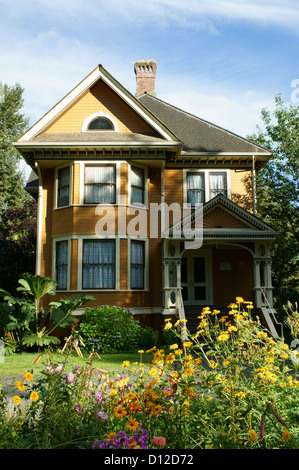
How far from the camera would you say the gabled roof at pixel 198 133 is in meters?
16.3

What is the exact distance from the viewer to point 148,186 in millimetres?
15617

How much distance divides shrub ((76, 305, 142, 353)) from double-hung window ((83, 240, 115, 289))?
3.92 feet

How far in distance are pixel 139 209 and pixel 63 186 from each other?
10.2 feet

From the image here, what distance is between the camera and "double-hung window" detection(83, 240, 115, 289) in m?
14.4

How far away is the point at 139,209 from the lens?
15.1 meters

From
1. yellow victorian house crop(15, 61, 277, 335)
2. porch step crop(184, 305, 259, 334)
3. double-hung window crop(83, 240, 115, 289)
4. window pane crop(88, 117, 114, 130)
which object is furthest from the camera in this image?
window pane crop(88, 117, 114, 130)

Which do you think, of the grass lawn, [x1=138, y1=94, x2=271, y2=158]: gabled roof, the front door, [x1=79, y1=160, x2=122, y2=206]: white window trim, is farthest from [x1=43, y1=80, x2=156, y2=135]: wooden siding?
the grass lawn

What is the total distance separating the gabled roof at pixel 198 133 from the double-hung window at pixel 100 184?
3.40 metres

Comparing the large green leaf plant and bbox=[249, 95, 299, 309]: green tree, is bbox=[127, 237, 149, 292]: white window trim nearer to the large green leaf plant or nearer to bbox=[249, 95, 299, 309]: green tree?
the large green leaf plant

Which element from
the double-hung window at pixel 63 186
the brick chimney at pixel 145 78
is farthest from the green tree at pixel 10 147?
the double-hung window at pixel 63 186

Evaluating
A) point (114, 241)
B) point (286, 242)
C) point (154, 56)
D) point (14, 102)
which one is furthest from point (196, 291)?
point (14, 102)

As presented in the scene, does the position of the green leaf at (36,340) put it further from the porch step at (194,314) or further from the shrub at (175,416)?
the shrub at (175,416)

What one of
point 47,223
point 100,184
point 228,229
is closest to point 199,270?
point 228,229

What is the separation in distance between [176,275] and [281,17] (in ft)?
30.6
